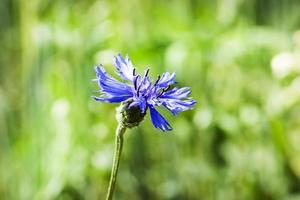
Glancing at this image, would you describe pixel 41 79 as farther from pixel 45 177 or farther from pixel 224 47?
pixel 224 47

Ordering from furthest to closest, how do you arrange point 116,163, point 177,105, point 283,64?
point 283,64 < point 177,105 < point 116,163

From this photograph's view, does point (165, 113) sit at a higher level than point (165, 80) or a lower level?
higher

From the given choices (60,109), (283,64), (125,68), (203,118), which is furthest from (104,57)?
(125,68)

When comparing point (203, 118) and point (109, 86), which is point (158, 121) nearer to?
point (109, 86)

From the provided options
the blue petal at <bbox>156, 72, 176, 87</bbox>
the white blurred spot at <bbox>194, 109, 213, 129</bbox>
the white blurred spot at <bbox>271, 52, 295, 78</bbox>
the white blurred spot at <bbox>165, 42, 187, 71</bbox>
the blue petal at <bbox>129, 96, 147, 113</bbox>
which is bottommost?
the blue petal at <bbox>129, 96, 147, 113</bbox>

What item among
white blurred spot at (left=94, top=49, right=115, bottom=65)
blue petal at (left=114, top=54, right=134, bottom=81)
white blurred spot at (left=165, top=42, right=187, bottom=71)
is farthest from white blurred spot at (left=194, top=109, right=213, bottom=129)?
blue petal at (left=114, top=54, right=134, bottom=81)

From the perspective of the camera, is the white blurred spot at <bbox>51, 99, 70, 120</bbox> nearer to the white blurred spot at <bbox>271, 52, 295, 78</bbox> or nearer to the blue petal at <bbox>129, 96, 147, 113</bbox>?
the white blurred spot at <bbox>271, 52, 295, 78</bbox>

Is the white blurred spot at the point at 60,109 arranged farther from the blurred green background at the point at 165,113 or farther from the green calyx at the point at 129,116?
the green calyx at the point at 129,116
